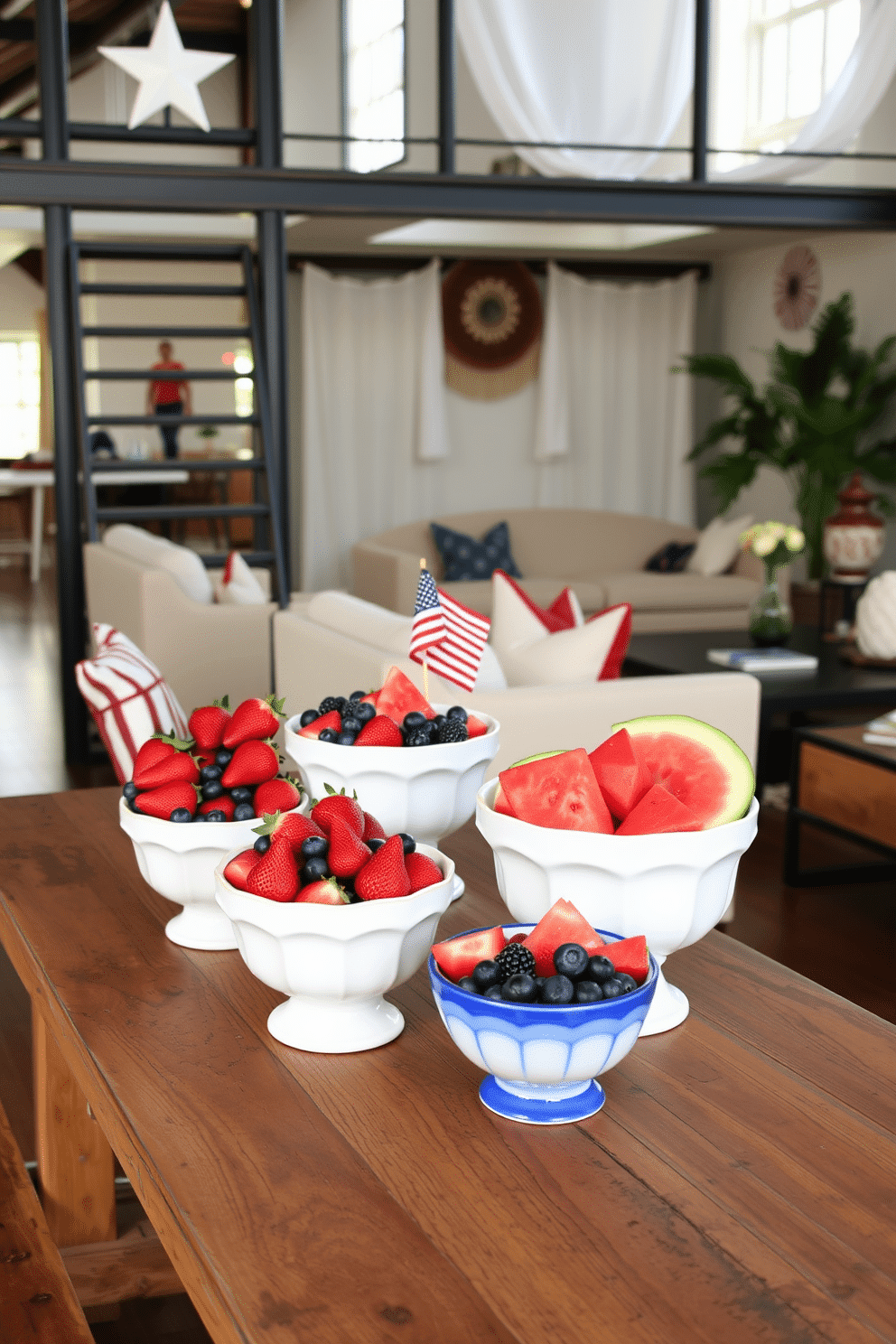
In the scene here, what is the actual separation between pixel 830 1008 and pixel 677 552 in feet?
22.4

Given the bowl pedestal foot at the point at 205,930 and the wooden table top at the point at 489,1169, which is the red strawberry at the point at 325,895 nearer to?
the wooden table top at the point at 489,1169

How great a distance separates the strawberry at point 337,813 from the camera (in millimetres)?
1206

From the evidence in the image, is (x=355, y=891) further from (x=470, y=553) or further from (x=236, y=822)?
(x=470, y=553)

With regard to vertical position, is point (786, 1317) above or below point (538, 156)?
below

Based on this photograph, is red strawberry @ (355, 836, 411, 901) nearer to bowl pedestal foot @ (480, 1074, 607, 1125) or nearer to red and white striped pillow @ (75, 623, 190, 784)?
bowl pedestal foot @ (480, 1074, 607, 1125)

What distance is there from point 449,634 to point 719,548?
233 inches

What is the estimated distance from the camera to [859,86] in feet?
18.9

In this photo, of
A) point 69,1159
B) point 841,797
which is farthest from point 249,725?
point 841,797

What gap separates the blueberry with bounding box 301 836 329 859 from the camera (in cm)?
117

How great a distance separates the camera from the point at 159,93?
5.34m

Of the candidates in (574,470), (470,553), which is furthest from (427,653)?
(574,470)

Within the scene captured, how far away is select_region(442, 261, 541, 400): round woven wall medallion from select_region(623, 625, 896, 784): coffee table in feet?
12.3

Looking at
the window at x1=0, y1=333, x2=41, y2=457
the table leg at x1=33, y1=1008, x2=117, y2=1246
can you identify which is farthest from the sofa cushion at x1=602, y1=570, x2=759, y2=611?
the window at x1=0, y1=333, x2=41, y2=457

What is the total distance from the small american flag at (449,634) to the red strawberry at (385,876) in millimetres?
702
